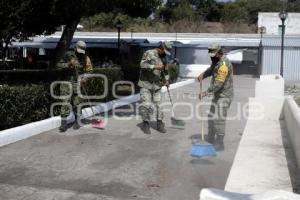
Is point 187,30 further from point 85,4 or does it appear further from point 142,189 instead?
point 142,189

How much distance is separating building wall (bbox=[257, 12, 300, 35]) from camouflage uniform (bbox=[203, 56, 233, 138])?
137 ft

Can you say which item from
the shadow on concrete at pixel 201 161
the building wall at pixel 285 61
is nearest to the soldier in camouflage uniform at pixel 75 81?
the shadow on concrete at pixel 201 161

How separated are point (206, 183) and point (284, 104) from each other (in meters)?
5.45

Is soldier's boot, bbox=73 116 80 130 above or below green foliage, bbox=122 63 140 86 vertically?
below

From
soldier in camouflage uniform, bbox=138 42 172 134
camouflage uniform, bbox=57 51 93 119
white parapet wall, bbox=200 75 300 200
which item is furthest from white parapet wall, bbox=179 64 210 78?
soldier in camouflage uniform, bbox=138 42 172 134

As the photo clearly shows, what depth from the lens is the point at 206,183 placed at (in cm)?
623

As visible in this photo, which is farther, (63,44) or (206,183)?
(63,44)

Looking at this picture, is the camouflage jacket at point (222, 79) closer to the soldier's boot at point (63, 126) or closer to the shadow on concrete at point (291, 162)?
the shadow on concrete at point (291, 162)

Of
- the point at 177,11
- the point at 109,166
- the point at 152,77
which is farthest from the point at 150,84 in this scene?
the point at 177,11

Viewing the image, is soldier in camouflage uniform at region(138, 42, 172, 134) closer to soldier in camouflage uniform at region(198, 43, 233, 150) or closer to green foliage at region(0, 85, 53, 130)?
soldier in camouflage uniform at region(198, 43, 233, 150)

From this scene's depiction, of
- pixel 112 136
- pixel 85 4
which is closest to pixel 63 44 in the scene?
pixel 85 4

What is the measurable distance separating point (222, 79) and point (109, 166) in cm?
230

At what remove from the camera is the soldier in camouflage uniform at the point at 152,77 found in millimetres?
9156

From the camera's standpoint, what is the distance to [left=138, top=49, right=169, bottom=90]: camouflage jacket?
915cm
